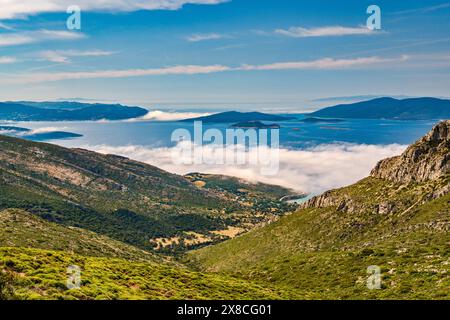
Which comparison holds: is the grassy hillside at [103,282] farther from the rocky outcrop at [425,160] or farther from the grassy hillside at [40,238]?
the rocky outcrop at [425,160]

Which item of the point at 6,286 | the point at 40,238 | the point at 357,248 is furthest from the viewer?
the point at 40,238

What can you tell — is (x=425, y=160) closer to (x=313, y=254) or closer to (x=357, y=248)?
(x=357, y=248)

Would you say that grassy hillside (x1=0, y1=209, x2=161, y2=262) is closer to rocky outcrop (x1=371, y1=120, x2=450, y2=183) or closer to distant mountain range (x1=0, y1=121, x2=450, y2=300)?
distant mountain range (x1=0, y1=121, x2=450, y2=300)

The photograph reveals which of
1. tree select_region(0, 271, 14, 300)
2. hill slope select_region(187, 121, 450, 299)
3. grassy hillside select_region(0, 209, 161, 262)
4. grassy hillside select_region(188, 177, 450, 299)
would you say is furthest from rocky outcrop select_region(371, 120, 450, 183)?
tree select_region(0, 271, 14, 300)

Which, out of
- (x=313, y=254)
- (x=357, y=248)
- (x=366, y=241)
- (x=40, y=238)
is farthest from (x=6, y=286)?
(x=40, y=238)

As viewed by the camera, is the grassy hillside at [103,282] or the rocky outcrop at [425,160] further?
the rocky outcrop at [425,160]

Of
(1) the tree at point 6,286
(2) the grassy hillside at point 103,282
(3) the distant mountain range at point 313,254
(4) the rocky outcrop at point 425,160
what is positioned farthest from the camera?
(4) the rocky outcrop at point 425,160

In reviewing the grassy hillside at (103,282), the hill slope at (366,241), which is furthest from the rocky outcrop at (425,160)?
the grassy hillside at (103,282)
